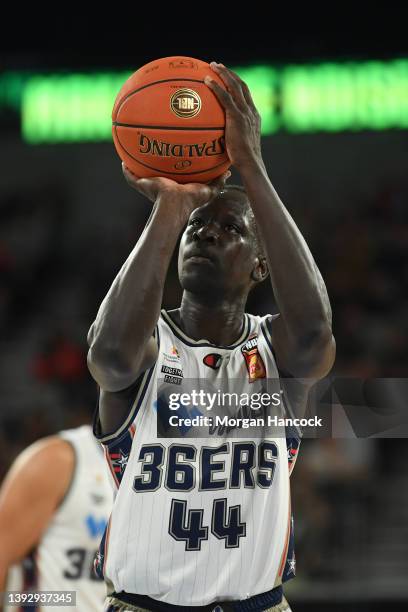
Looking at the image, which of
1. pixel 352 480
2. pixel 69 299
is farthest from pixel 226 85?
pixel 69 299

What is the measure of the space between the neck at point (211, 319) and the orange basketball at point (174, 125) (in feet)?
1.38

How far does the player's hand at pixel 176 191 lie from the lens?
282 centimetres

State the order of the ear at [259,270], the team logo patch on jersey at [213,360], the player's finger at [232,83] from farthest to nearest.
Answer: the ear at [259,270]
the team logo patch on jersey at [213,360]
the player's finger at [232,83]

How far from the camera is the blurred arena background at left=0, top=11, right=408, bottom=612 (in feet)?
34.5

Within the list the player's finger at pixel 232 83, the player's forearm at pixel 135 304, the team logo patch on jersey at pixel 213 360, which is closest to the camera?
the player's forearm at pixel 135 304

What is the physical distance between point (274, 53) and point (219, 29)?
894 millimetres

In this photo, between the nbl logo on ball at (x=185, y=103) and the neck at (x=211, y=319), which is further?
the neck at (x=211, y=319)

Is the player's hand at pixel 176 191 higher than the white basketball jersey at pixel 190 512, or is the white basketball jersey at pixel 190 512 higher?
the player's hand at pixel 176 191

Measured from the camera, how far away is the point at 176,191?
2.83m

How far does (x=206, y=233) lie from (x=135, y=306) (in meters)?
0.49

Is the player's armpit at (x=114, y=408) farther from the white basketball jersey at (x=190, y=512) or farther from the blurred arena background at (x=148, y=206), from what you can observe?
the blurred arena background at (x=148, y=206)

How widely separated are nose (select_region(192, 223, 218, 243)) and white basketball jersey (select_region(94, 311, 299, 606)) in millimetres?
422

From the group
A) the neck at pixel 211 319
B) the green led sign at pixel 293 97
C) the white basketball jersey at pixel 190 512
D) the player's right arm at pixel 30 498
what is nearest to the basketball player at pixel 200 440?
the white basketball jersey at pixel 190 512
